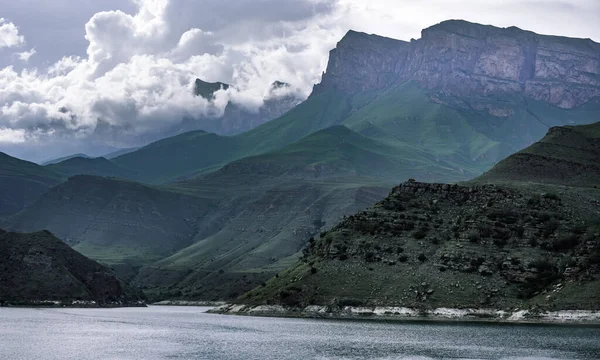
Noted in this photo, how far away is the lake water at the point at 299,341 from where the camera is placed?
12488cm

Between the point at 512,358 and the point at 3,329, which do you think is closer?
the point at 512,358

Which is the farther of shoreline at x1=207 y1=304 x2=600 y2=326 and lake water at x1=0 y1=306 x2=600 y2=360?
shoreline at x1=207 y1=304 x2=600 y2=326

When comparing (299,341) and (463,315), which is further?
(463,315)

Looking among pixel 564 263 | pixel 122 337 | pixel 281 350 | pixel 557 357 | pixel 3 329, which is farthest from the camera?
pixel 564 263

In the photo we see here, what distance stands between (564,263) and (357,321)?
44644mm

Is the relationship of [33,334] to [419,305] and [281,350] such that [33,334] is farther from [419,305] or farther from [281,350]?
[419,305]

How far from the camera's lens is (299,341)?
474 feet

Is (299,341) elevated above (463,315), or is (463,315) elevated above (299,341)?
(463,315)

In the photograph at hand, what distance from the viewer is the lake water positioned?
12488cm

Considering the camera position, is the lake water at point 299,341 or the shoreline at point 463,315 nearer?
the lake water at point 299,341

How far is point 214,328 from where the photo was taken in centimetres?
18000

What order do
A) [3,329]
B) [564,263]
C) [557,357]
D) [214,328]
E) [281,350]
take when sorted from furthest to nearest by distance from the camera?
1. [564,263]
2. [214,328]
3. [3,329]
4. [281,350]
5. [557,357]

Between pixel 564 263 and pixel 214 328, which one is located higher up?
pixel 564 263

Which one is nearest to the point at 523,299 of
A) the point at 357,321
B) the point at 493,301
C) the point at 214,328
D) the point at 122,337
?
the point at 493,301
